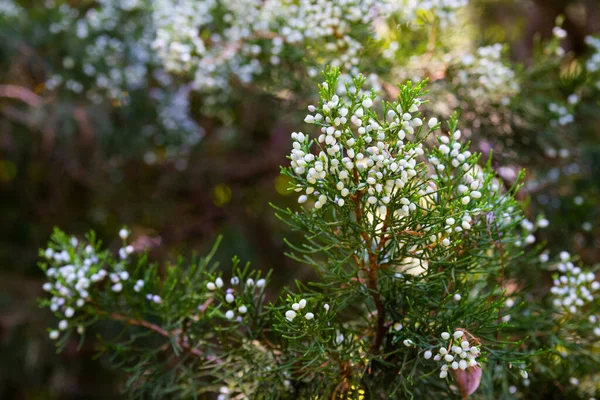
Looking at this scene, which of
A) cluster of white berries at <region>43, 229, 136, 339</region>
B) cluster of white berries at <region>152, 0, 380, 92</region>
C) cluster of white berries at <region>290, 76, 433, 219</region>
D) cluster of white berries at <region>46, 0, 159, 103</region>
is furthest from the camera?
cluster of white berries at <region>46, 0, 159, 103</region>

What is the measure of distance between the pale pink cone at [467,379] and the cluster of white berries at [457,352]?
0.04m

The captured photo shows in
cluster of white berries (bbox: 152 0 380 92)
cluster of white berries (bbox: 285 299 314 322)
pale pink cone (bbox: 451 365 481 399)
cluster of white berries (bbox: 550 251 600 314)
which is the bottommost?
cluster of white berries (bbox: 550 251 600 314)

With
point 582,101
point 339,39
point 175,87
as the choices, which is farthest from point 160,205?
point 582,101

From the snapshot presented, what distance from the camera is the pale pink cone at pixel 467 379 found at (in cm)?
63

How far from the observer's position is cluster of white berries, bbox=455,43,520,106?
3.59ft

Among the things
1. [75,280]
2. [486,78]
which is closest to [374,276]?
[75,280]

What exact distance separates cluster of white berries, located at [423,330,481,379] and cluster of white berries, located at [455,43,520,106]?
0.70m

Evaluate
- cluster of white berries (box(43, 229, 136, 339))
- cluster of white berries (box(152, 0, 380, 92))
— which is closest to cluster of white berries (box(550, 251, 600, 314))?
cluster of white berries (box(152, 0, 380, 92))

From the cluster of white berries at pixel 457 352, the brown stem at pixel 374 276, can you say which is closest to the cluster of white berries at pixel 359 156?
the brown stem at pixel 374 276

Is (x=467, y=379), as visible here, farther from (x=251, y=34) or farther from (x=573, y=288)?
(x=251, y=34)

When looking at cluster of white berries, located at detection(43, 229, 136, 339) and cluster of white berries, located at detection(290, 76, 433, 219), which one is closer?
cluster of white berries, located at detection(290, 76, 433, 219)

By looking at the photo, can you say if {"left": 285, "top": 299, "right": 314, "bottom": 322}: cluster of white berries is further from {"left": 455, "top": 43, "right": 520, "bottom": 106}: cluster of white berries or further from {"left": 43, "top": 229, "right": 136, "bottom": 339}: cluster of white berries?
{"left": 455, "top": 43, "right": 520, "bottom": 106}: cluster of white berries

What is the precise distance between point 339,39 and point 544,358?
76 cm

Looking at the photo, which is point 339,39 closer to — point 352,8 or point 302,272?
point 352,8
